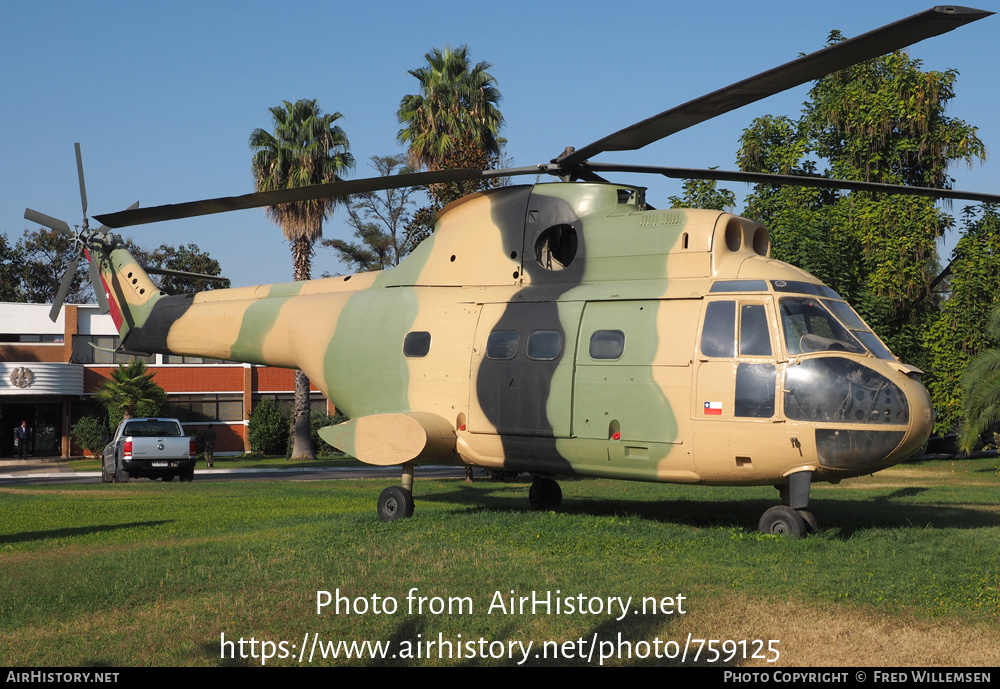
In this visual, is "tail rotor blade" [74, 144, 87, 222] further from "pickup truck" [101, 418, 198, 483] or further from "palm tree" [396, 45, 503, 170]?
"palm tree" [396, 45, 503, 170]

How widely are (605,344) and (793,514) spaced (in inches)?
117

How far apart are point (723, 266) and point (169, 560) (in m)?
7.16

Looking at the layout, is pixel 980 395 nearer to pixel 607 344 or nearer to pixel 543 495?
pixel 543 495

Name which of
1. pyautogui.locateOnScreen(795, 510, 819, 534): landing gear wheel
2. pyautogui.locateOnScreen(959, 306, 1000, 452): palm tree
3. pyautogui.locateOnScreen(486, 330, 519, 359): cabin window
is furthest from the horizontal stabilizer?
pyautogui.locateOnScreen(959, 306, 1000, 452): palm tree

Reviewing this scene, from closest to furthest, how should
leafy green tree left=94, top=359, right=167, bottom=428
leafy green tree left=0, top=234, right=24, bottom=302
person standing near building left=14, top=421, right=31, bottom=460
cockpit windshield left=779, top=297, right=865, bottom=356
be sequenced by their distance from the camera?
1. cockpit windshield left=779, top=297, right=865, bottom=356
2. leafy green tree left=94, top=359, right=167, bottom=428
3. person standing near building left=14, top=421, right=31, bottom=460
4. leafy green tree left=0, top=234, right=24, bottom=302

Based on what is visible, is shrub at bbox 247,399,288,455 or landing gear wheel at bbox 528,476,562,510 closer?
landing gear wheel at bbox 528,476,562,510

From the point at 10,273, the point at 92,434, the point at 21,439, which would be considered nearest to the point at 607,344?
the point at 92,434

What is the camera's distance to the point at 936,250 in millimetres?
30844

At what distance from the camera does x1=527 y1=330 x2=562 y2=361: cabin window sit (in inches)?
440

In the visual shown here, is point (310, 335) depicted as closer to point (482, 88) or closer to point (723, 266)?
point (723, 266)

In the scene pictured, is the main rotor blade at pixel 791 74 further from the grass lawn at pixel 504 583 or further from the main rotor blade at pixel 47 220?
the main rotor blade at pixel 47 220

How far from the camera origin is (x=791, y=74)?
8.27m

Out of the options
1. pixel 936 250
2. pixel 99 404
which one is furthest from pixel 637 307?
pixel 99 404

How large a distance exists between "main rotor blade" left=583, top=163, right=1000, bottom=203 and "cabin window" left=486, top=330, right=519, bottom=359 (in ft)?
8.16
